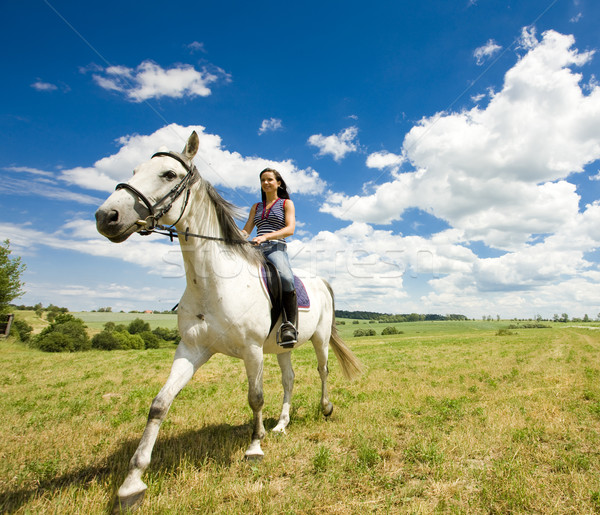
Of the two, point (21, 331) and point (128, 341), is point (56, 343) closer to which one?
point (128, 341)

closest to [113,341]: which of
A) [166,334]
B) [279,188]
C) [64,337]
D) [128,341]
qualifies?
[128,341]

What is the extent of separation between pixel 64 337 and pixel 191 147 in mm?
41176

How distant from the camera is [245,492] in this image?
11.1 ft

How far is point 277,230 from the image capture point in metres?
5.24

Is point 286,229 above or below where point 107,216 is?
above

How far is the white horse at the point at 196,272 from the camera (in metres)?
3.21

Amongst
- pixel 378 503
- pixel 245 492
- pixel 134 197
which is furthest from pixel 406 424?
pixel 134 197

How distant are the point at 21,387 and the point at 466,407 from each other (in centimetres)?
1375

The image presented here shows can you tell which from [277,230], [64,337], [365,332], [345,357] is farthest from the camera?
[365,332]

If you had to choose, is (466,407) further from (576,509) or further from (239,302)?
(239,302)

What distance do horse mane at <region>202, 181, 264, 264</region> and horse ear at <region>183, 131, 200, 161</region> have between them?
0.37 metres

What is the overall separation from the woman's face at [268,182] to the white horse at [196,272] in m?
1.01

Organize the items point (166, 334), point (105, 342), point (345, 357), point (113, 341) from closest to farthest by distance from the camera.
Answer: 1. point (345, 357)
2. point (105, 342)
3. point (113, 341)
4. point (166, 334)

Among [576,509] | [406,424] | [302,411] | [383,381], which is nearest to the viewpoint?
[576,509]
